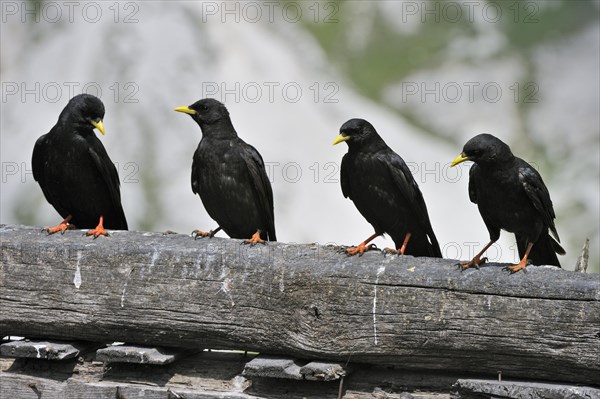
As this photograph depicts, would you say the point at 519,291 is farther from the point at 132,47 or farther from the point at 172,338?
the point at 132,47

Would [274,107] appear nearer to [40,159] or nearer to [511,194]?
[40,159]

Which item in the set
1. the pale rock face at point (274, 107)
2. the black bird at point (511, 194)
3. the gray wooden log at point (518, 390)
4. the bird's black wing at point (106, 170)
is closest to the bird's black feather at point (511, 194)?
the black bird at point (511, 194)

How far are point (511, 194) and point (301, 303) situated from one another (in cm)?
172

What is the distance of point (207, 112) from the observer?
815cm

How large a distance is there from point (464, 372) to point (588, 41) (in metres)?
37.7

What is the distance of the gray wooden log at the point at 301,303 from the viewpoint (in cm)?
550

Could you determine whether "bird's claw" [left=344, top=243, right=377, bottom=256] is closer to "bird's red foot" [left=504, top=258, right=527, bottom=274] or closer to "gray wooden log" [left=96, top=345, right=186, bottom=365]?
"bird's red foot" [left=504, top=258, right=527, bottom=274]

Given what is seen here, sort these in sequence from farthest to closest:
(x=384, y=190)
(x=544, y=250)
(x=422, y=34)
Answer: (x=422, y=34)
(x=384, y=190)
(x=544, y=250)

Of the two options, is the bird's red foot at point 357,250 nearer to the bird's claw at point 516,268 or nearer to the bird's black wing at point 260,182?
the bird's claw at point 516,268

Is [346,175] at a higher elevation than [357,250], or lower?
higher

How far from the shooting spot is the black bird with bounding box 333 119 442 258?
763 centimetres

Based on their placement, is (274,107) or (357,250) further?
(274,107)

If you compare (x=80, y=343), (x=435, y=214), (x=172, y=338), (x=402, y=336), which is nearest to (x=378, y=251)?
(x=402, y=336)

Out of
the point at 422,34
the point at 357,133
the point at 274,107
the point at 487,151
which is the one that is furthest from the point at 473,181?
the point at 422,34
